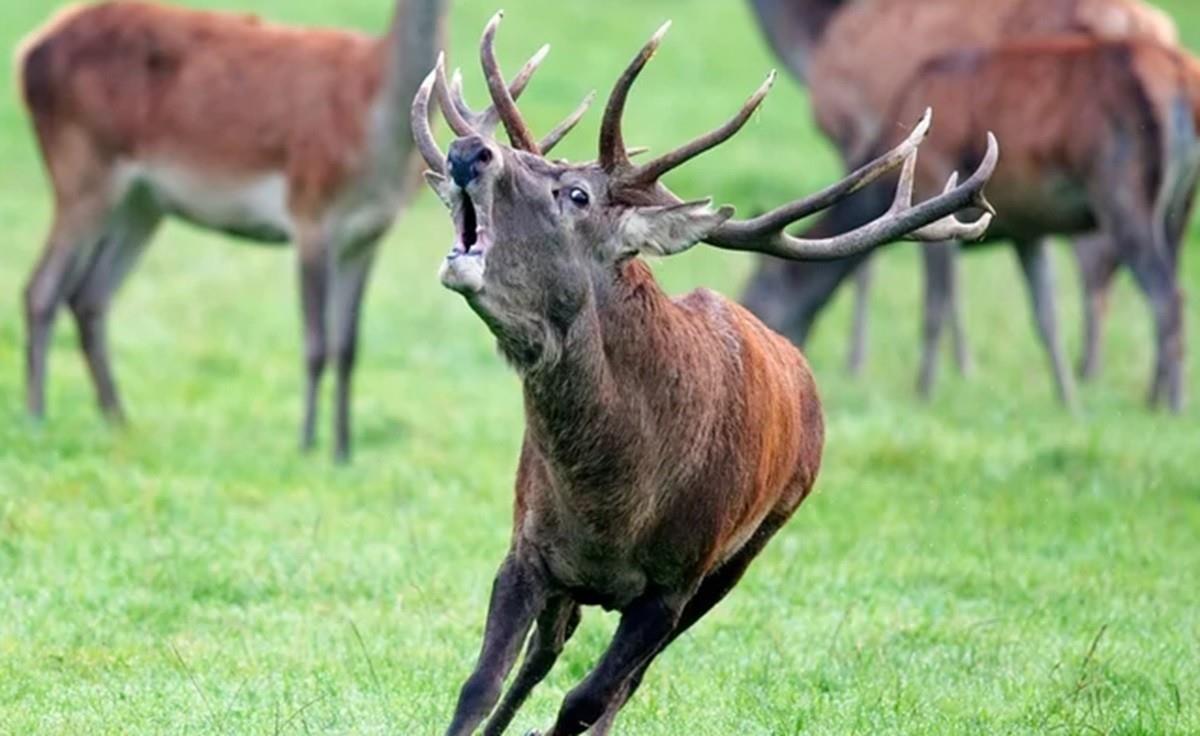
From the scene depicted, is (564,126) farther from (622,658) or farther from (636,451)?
(622,658)

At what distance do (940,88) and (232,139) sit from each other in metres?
3.56

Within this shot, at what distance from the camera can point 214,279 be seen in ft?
47.5

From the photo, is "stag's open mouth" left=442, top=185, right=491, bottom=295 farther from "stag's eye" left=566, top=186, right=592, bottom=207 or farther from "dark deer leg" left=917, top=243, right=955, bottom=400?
"dark deer leg" left=917, top=243, right=955, bottom=400

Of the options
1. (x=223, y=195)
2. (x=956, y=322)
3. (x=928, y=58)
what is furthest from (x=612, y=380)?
(x=956, y=322)

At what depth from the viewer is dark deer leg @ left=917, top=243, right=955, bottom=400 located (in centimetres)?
1236

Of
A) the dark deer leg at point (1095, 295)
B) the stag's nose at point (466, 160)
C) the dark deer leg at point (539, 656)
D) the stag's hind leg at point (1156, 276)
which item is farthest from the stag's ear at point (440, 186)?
the dark deer leg at point (1095, 295)

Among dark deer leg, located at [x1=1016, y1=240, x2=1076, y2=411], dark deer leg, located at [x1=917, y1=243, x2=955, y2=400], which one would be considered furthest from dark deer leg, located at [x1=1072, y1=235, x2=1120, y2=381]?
dark deer leg, located at [x1=917, y1=243, x2=955, y2=400]

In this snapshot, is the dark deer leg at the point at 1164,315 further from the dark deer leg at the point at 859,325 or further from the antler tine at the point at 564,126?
the antler tine at the point at 564,126

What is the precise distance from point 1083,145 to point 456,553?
4.73m

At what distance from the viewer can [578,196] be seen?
15.9ft

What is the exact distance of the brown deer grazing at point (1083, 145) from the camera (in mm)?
11062

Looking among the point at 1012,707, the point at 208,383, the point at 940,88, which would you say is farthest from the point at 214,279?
the point at 1012,707

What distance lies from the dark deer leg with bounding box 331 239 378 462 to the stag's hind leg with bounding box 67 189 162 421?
38.2 inches

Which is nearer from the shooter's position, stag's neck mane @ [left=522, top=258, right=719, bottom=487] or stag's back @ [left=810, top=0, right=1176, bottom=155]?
stag's neck mane @ [left=522, top=258, right=719, bottom=487]
